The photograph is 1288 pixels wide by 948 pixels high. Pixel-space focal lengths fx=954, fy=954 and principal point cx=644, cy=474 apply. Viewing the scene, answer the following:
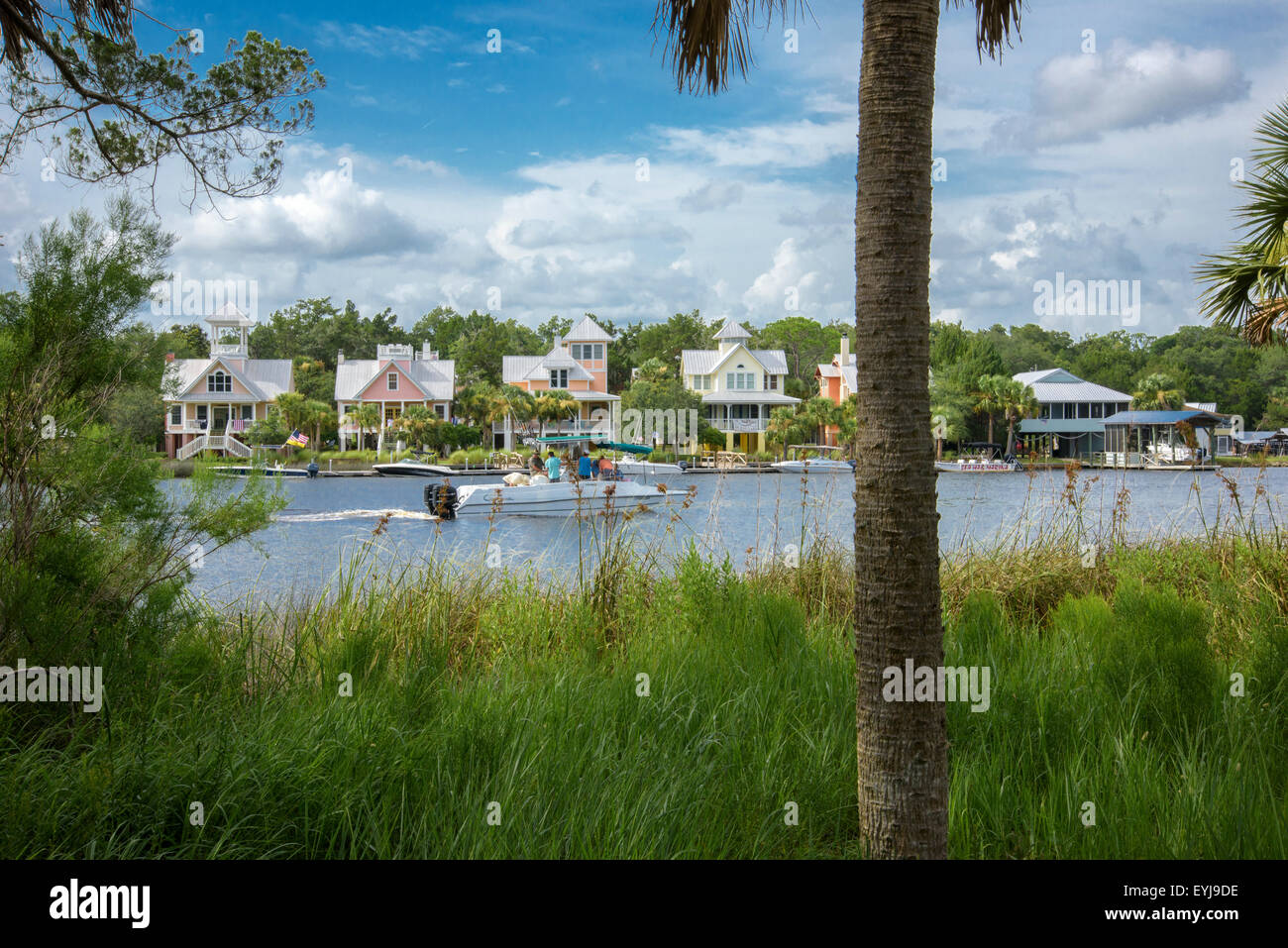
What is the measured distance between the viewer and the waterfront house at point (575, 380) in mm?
61094

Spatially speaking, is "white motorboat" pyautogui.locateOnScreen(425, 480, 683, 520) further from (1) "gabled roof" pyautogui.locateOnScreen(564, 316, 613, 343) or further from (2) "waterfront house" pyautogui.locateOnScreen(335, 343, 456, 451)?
(1) "gabled roof" pyautogui.locateOnScreen(564, 316, 613, 343)

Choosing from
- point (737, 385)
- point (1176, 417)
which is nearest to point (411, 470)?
point (737, 385)

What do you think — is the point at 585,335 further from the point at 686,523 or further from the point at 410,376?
the point at 686,523

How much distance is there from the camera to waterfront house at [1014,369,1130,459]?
6288 cm

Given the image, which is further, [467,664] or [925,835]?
[467,664]

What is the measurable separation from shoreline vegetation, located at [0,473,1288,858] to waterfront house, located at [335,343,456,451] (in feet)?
179

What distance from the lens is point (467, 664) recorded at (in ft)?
18.6

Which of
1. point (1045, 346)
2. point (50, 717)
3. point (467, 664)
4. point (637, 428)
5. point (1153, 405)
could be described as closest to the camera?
point (50, 717)

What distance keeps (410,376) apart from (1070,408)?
4444 cm

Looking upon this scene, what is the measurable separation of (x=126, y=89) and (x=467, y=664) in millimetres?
4182

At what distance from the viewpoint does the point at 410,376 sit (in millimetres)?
60531
